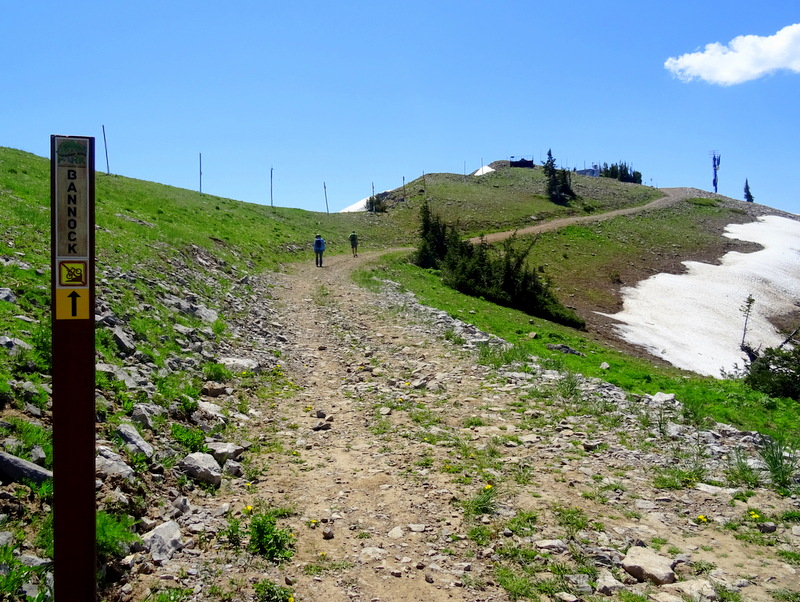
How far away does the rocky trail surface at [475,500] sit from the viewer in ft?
17.0

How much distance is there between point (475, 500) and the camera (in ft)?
22.0

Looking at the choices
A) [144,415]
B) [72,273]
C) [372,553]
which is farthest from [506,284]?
[72,273]

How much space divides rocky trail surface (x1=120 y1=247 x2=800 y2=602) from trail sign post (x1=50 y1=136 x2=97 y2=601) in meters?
1.19

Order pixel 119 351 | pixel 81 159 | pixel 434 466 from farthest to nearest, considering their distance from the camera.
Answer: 1. pixel 119 351
2. pixel 434 466
3. pixel 81 159

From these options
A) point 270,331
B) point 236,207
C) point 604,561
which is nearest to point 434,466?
point 604,561

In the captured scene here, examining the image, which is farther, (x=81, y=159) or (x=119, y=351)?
(x=119, y=351)

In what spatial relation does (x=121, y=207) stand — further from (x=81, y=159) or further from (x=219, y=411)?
(x=81, y=159)

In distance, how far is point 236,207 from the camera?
46156mm

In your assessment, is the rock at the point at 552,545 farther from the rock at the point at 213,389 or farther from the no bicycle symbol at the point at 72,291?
the rock at the point at 213,389

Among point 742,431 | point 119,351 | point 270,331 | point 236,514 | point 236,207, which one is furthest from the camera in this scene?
point 236,207

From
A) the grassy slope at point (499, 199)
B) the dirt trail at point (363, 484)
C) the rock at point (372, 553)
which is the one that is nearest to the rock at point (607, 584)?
the dirt trail at point (363, 484)

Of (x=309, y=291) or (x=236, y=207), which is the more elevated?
(x=236, y=207)

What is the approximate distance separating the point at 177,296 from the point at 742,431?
44.4ft

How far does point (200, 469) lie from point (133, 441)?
900mm
